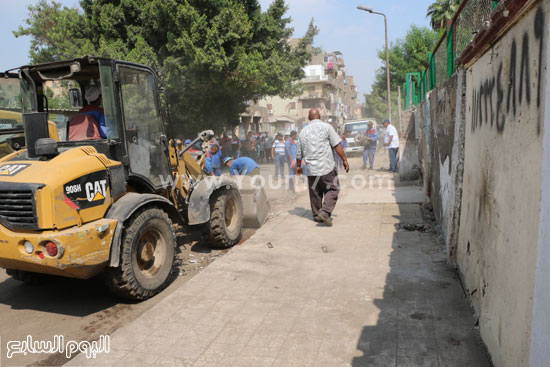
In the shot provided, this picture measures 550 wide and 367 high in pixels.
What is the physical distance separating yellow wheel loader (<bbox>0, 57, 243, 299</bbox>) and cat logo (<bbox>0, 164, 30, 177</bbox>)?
1 cm

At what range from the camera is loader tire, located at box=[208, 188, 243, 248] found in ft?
20.8

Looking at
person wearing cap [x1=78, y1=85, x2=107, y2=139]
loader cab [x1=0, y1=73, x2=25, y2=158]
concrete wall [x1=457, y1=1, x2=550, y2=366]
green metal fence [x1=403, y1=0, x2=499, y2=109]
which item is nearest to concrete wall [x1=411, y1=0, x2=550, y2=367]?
concrete wall [x1=457, y1=1, x2=550, y2=366]

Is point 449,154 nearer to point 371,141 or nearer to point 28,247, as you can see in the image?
point 28,247

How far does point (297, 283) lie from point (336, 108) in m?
73.2

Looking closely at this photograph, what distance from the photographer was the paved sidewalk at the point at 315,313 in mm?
3297

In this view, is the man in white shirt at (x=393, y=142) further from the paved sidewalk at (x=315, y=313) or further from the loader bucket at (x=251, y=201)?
the paved sidewalk at (x=315, y=313)

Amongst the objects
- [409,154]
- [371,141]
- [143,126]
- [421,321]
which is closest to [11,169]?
[143,126]

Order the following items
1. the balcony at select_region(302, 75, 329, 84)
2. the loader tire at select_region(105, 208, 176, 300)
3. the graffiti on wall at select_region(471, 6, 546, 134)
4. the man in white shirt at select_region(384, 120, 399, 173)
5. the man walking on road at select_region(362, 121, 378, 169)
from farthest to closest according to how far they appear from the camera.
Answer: the balcony at select_region(302, 75, 329, 84), the man walking on road at select_region(362, 121, 378, 169), the man in white shirt at select_region(384, 120, 399, 173), the loader tire at select_region(105, 208, 176, 300), the graffiti on wall at select_region(471, 6, 546, 134)

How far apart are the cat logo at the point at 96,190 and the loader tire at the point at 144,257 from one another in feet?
1.27

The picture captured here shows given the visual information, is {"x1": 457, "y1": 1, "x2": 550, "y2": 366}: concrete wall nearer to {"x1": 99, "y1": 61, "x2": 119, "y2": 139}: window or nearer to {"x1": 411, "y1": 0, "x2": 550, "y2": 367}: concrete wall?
{"x1": 411, "y1": 0, "x2": 550, "y2": 367}: concrete wall

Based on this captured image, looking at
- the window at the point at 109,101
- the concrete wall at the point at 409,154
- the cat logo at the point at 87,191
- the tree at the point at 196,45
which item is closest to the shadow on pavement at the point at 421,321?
the cat logo at the point at 87,191

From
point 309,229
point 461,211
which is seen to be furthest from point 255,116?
point 461,211

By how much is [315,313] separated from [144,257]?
2061 millimetres

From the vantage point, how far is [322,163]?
7328 mm
